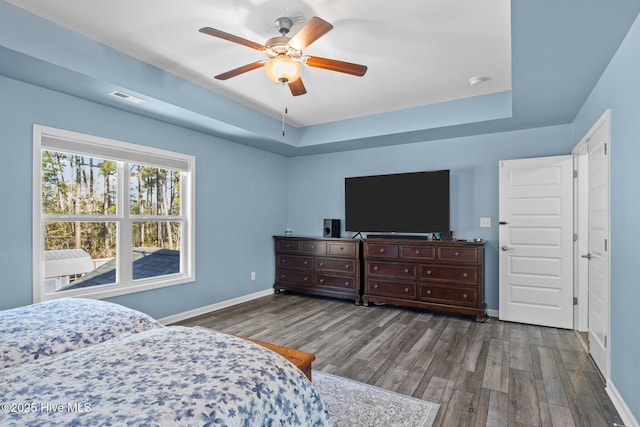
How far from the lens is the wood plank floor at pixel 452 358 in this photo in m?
2.11

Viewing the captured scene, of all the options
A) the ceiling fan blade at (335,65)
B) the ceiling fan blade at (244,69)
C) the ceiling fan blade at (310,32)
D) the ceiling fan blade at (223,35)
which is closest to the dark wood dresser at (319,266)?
the ceiling fan blade at (335,65)

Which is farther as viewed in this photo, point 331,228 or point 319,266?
point 331,228

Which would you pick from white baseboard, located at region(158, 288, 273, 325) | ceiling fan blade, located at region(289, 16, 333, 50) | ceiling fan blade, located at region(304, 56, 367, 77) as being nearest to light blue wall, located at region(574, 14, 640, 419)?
ceiling fan blade, located at region(304, 56, 367, 77)

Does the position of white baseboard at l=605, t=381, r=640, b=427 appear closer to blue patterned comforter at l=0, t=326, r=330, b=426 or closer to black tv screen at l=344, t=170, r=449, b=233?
blue patterned comforter at l=0, t=326, r=330, b=426

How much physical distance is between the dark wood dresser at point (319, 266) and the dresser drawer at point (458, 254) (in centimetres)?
111

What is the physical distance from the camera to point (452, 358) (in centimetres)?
287

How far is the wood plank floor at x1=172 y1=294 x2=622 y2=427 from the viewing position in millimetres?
2111

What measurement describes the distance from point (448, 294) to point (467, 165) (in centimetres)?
169

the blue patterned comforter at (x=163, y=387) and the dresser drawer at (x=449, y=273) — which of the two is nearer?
the blue patterned comforter at (x=163, y=387)

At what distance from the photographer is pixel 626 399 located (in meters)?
2.00

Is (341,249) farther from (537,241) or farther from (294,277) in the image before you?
(537,241)

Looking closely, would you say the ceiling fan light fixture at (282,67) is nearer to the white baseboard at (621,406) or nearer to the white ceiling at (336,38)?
the white ceiling at (336,38)

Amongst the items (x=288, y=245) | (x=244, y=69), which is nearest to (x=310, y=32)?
(x=244, y=69)

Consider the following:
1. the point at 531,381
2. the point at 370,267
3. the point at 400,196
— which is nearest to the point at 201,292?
the point at 370,267
